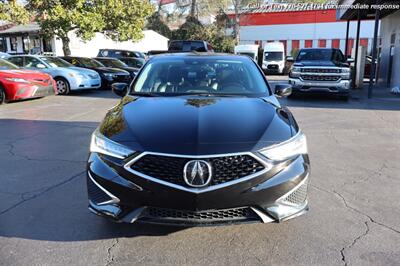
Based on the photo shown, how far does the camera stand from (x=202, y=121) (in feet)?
11.3

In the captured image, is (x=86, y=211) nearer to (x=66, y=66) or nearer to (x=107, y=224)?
(x=107, y=224)

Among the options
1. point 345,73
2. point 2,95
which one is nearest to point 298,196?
point 345,73

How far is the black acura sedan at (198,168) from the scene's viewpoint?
9.82ft

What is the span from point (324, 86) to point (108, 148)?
432 inches

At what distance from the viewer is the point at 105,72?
16.6 meters

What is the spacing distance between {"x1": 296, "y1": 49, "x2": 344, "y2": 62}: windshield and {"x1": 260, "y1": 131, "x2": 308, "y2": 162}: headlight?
463 inches

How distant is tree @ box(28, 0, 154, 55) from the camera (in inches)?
758

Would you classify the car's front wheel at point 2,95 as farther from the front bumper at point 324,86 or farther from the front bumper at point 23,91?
the front bumper at point 324,86

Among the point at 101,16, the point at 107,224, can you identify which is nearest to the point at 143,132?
the point at 107,224

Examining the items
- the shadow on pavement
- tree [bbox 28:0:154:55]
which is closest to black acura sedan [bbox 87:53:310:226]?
the shadow on pavement

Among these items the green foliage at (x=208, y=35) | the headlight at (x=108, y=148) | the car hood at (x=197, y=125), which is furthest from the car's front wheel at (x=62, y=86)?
Answer: the green foliage at (x=208, y=35)

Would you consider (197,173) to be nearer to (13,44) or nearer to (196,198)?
(196,198)

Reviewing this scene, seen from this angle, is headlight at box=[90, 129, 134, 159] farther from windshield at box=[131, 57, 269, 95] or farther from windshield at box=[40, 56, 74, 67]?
windshield at box=[40, 56, 74, 67]

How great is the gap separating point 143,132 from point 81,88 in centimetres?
1228
